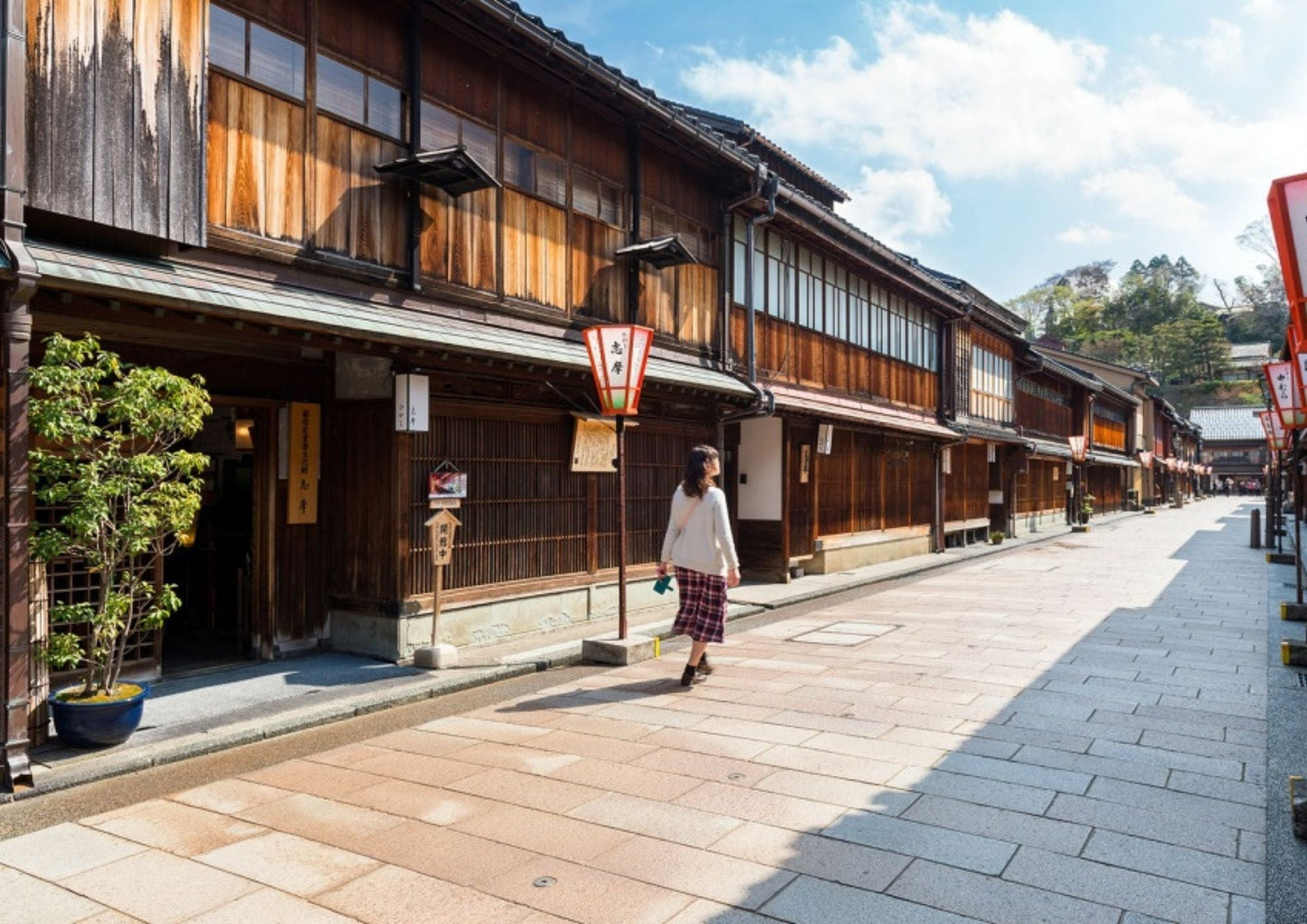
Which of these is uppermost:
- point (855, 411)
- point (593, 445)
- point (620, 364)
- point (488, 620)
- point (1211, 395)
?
point (1211, 395)

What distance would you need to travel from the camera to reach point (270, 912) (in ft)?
13.3

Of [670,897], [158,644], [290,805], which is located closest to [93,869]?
[290,805]

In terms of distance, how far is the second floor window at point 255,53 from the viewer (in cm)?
769

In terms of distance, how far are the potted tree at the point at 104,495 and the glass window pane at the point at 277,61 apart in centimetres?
323

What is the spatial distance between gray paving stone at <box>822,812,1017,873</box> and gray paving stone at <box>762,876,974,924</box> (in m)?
0.58

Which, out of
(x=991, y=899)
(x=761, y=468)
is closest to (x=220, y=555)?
(x=991, y=899)

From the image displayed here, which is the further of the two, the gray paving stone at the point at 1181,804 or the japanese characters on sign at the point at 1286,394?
the japanese characters on sign at the point at 1286,394

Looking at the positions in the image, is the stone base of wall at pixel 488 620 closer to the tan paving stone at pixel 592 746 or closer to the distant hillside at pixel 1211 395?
the tan paving stone at pixel 592 746

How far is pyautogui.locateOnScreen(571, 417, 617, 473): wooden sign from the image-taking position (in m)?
11.8

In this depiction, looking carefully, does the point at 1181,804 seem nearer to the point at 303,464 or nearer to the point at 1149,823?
the point at 1149,823

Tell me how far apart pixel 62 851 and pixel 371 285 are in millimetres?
5848

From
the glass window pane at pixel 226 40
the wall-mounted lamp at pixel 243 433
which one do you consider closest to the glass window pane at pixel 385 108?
the glass window pane at pixel 226 40

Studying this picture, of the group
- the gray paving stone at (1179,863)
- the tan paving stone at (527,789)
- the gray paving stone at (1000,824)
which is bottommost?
the tan paving stone at (527,789)

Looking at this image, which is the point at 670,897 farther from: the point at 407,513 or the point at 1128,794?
the point at 407,513
